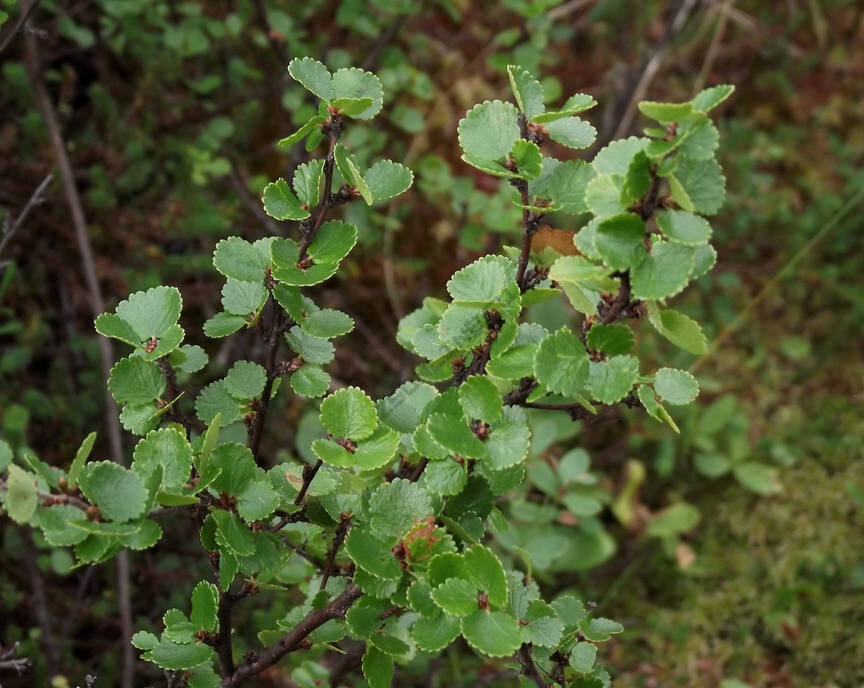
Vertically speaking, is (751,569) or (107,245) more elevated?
(107,245)

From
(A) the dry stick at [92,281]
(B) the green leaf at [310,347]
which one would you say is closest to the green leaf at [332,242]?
(B) the green leaf at [310,347]

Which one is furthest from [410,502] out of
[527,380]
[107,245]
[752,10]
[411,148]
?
[752,10]

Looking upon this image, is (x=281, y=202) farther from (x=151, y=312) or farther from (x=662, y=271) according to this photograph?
(x=662, y=271)

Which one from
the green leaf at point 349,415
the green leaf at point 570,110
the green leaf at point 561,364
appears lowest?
the green leaf at point 349,415

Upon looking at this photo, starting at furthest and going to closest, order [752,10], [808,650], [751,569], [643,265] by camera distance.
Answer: [752,10]
[751,569]
[808,650]
[643,265]

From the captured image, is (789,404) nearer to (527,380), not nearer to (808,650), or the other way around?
(808,650)

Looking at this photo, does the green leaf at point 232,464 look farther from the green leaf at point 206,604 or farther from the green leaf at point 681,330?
the green leaf at point 681,330
